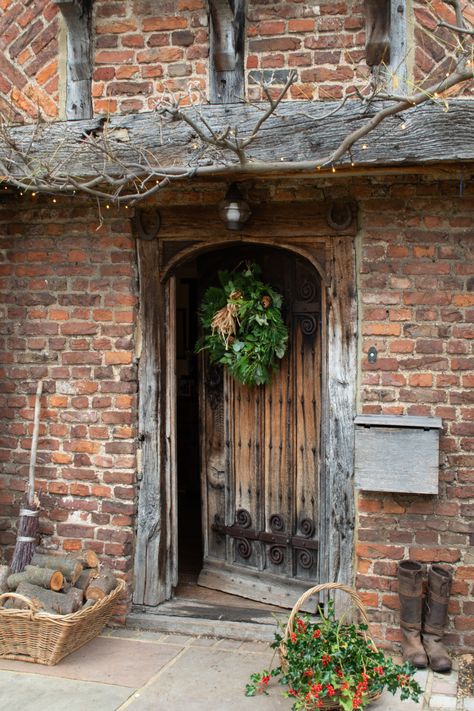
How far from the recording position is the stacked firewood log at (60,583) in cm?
420

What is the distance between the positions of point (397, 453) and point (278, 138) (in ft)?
6.03

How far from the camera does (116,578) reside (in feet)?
15.2

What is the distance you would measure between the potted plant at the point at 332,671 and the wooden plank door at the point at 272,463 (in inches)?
42.7

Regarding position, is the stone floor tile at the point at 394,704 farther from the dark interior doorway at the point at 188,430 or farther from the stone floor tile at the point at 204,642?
the dark interior doorway at the point at 188,430

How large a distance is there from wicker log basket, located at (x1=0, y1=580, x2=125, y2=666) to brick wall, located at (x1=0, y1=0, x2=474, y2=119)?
2884 mm

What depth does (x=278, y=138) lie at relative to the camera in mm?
4074

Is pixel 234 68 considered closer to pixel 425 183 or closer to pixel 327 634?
pixel 425 183

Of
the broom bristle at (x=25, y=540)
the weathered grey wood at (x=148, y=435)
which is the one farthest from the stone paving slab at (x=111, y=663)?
the broom bristle at (x=25, y=540)

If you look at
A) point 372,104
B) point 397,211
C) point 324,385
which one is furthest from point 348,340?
point 372,104

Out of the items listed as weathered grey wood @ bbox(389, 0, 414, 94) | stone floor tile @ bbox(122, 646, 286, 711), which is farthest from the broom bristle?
weathered grey wood @ bbox(389, 0, 414, 94)

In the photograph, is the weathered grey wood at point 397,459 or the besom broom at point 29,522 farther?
the besom broom at point 29,522

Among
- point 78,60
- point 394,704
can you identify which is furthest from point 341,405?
point 78,60

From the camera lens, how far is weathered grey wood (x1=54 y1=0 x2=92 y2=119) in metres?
4.45

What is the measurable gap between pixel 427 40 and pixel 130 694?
3.78 metres
